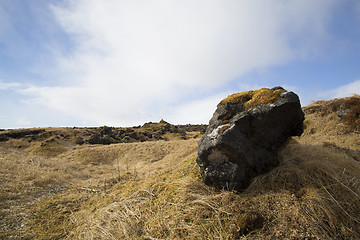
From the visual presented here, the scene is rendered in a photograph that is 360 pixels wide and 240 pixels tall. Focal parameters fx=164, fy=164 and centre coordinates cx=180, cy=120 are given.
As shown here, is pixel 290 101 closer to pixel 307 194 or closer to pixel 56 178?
pixel 307 194

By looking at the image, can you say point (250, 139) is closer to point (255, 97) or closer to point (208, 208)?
point (255, 97)

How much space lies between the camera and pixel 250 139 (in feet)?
13.9

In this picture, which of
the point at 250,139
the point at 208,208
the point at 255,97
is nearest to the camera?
the point at 208,208

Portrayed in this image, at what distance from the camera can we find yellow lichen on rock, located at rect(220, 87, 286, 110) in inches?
168

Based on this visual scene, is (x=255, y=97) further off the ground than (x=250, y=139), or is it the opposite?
(x=255, y=97)

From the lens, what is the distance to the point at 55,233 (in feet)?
12.9

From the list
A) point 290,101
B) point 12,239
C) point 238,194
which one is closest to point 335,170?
point 290,101

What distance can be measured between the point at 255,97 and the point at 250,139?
1230mm

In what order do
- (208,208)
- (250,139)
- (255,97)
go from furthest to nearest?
(255,97)
(250,139)
(208,208)

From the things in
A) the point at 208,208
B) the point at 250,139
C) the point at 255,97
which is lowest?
the point at 208,208

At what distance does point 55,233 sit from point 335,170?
7039 mm

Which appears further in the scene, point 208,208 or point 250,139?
point 250,139

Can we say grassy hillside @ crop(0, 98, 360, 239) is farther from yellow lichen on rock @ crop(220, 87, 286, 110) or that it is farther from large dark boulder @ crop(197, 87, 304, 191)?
yellow lichen on rock @ crop(220, 87, 286, 110)

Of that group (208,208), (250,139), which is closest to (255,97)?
(250,139)
